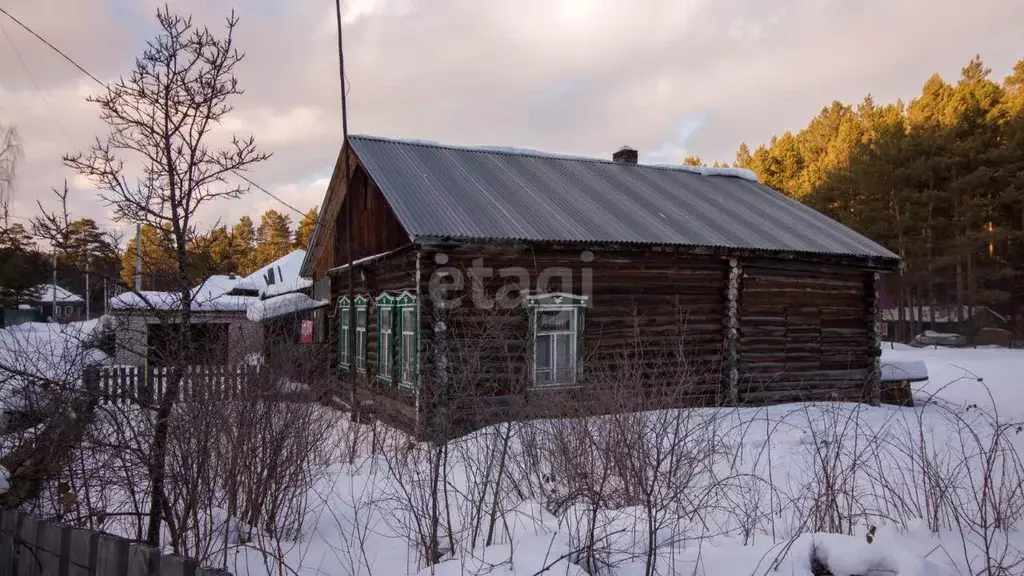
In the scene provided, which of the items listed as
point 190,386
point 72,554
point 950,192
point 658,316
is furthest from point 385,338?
point 950,192

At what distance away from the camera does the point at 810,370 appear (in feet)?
42.8

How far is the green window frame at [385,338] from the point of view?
11.3 meters

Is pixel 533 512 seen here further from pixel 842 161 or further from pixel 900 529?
pixel 842 161

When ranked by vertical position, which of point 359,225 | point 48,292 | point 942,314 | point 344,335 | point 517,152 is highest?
point 517,152

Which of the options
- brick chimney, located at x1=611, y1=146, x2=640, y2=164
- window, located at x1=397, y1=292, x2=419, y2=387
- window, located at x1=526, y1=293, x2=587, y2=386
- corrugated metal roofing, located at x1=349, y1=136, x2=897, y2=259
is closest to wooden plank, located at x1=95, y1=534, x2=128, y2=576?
corrugated metal roofing, located at x1=349, y1=136, x2=897, y2=259

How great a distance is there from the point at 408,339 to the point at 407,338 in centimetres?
6

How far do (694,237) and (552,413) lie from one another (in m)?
7.38

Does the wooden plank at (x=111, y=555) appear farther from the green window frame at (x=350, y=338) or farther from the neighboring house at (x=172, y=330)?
the green window frame at (x=350, y=338)

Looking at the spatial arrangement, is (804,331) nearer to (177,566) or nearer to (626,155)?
(626,155)

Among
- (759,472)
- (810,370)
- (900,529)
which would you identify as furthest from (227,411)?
(810,370)

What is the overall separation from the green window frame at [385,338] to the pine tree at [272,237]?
54164mm

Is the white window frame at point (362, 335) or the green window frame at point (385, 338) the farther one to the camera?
the white window frame at point (362, 335)

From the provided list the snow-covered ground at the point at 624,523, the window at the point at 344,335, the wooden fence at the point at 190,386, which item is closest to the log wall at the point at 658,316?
the window at the point at 344,335

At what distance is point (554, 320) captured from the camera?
35.4 ft
